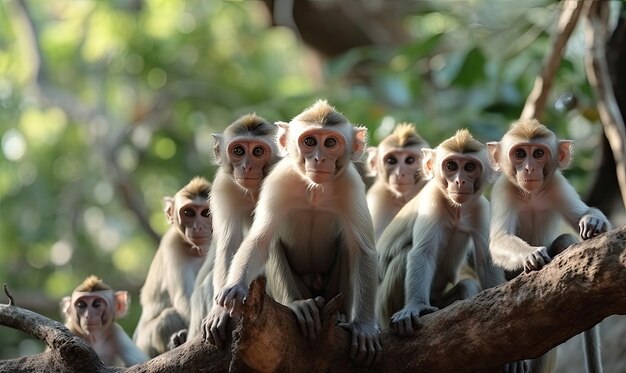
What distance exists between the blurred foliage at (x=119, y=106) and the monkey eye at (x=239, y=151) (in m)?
4.60

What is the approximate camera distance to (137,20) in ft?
50.7

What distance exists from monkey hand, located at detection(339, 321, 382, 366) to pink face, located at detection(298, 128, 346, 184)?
0.95 meters

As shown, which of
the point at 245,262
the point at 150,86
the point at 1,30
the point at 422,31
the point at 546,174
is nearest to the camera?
the point at 245,262

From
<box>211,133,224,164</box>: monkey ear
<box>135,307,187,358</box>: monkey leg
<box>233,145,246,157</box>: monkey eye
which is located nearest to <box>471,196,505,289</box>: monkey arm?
<box>233,145,246,157</box>: monkey eye

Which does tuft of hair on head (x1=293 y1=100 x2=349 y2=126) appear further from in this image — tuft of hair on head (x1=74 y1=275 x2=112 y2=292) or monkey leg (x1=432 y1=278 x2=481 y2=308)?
tuft of hair on head (x1=74 y1=275 x2=112 y2=292)

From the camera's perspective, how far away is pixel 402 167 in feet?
25.7

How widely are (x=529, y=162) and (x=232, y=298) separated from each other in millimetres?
2203

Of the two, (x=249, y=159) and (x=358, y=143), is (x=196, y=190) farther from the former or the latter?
(x=358, y=143)

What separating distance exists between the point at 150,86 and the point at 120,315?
8.87m

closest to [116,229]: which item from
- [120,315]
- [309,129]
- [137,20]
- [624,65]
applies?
[137,20]

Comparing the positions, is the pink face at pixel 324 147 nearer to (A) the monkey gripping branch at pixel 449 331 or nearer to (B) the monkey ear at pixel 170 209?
(A) the monkey gripping branch at pixel 449 331

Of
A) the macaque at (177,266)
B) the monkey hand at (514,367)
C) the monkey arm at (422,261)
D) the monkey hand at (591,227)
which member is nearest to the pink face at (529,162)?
the monkey arm at (422,261)

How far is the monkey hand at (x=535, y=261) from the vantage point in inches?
194

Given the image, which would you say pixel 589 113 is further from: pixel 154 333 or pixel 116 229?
pixel 116 229
